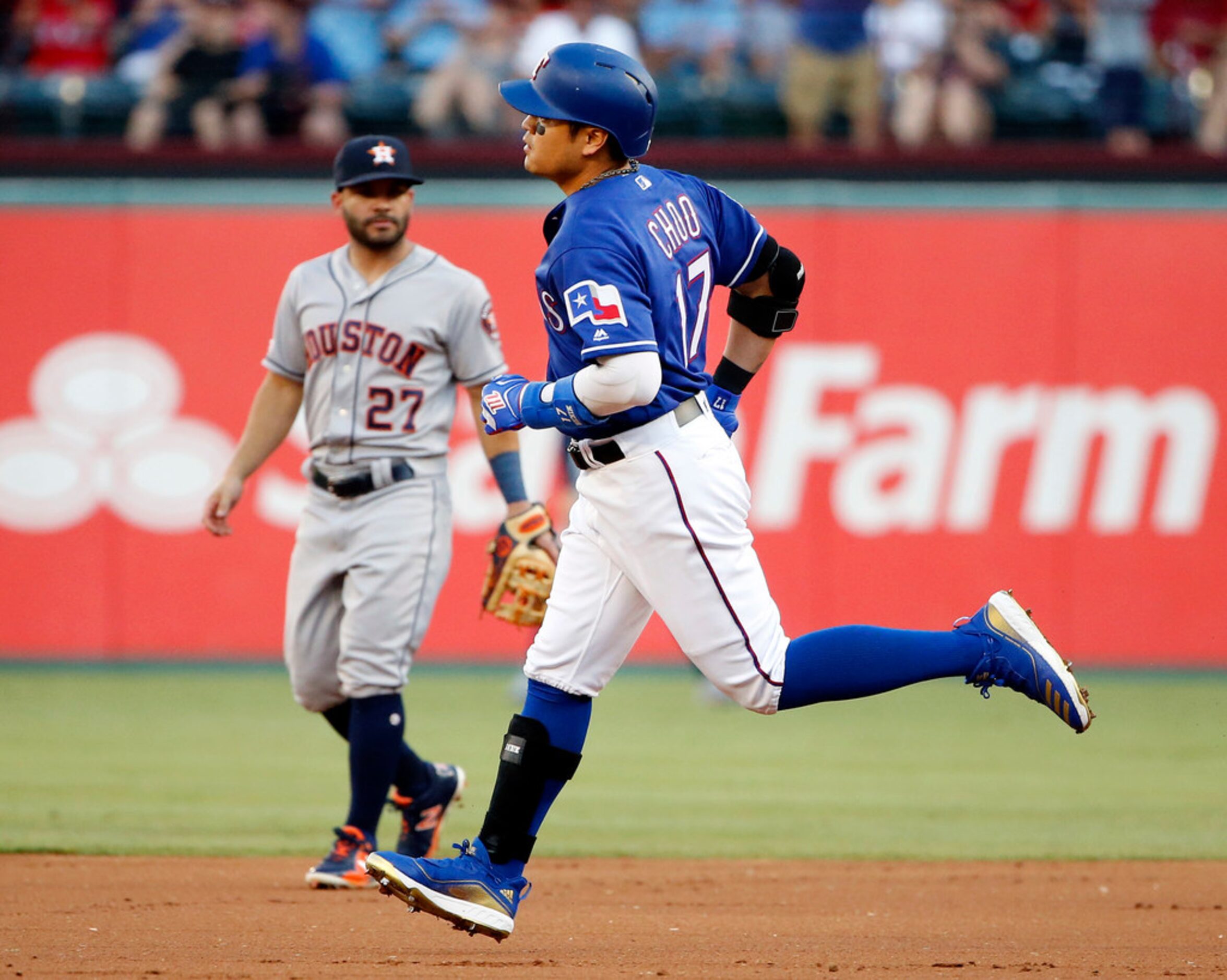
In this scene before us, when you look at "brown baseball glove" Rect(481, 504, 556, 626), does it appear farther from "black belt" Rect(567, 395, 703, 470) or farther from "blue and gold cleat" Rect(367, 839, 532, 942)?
"blue and gold cleat" Rect(367, 839, 532, 942)

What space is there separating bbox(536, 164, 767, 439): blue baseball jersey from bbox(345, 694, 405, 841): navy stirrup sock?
5.18 feet

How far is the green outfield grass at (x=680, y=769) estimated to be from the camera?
6.48 meters

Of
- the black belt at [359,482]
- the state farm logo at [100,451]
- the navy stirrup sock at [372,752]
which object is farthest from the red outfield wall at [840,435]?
the navy stirrup sock at [372,752]

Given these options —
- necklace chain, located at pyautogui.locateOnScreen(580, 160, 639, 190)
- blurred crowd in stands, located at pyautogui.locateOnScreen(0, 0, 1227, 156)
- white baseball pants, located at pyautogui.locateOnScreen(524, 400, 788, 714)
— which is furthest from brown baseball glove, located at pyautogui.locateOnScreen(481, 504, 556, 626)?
blurred crowd in stands, located at pyautogui.locateOnScreen(0, 0, 1227, 156)

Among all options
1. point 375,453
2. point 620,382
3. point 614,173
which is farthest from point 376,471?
point 620,382

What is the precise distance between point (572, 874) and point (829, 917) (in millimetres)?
1093

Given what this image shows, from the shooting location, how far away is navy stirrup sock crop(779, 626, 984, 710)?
13.9 feet

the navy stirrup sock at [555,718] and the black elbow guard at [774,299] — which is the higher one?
the black elbow guard at [774,299]

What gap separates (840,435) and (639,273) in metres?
7.80

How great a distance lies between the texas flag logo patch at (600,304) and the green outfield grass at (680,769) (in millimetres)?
2839

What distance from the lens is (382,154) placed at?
220 inches

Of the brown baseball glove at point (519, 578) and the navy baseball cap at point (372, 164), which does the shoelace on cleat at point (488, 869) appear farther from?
the navy baseball cap at point (372, 164)

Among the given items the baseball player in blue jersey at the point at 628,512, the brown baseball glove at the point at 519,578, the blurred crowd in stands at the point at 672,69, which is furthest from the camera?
the blurred crowd in stands at the point at 672,69

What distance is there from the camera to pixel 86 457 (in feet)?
37.7
